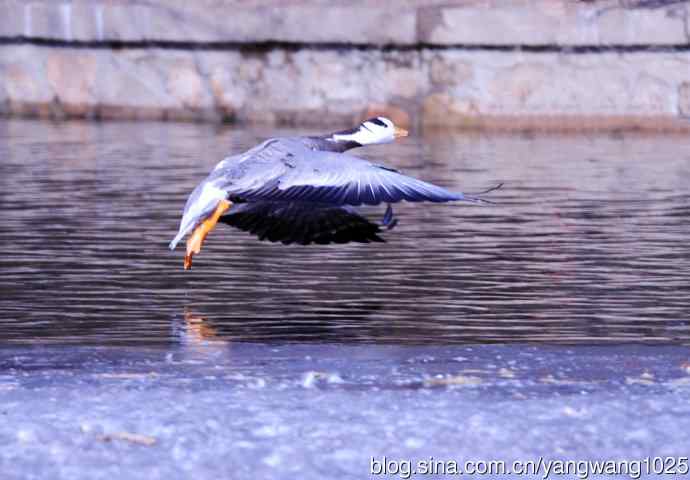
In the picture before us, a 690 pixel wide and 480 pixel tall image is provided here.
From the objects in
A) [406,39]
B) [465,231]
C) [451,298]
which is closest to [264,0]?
[406,39]

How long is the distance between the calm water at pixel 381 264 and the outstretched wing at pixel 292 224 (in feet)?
0.70

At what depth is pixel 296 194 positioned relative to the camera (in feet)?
25.9

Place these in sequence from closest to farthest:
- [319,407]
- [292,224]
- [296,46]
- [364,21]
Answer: [319,407], [292,224], [364,21], [296,46]

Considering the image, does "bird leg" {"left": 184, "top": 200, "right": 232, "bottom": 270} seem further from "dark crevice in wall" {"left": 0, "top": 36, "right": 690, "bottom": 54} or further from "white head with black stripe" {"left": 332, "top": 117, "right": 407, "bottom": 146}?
"dark crevice in wall" {"left": 0, "top": 36, "right": 690, "bottom": 54}

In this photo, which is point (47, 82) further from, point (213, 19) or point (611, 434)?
point (611, 434)

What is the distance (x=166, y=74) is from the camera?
1952 centimetres

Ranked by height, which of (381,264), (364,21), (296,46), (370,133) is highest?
(364,21)

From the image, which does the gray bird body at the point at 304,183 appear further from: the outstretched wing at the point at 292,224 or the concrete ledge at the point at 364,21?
the concrete ledge at the point at 364,21

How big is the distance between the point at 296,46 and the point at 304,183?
11.1 m

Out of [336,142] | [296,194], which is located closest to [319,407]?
[296,194]

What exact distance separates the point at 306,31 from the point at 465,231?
828 cm

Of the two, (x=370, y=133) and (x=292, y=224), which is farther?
(x=370, y=133)

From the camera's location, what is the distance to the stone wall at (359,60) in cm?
1788

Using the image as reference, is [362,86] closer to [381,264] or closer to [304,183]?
[381,264]
